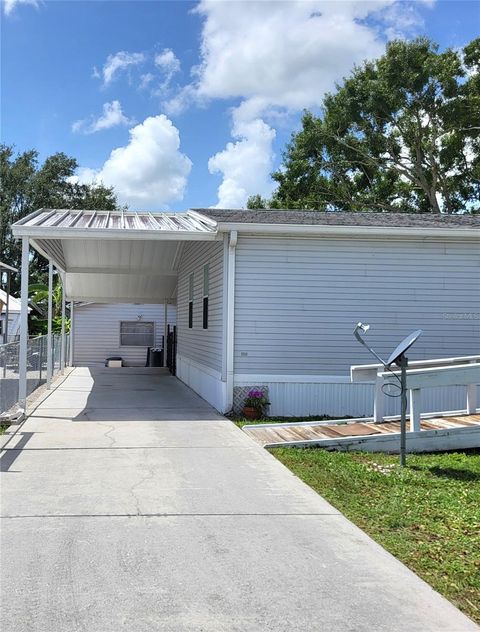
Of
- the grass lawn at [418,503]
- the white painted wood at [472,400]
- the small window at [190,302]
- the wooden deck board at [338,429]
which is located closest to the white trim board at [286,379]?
the wooden deck board at [338,429]

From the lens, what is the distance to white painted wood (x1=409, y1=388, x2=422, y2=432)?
7.36m

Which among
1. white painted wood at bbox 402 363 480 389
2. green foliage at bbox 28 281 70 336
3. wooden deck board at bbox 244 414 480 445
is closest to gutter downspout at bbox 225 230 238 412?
wooden deck board at bbox 244 414 480 445

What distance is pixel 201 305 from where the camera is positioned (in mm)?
13352

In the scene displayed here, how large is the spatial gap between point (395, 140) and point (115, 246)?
17659 millimetres

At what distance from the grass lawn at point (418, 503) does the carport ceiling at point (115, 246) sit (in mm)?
4564

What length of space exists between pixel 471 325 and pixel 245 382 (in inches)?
165

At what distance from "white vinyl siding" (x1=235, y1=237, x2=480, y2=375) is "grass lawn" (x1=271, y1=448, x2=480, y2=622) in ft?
9.96

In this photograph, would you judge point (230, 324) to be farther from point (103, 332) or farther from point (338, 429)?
point (103, 332)

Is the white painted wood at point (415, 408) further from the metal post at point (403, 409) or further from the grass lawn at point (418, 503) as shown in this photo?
the metal post at point (403, 409)

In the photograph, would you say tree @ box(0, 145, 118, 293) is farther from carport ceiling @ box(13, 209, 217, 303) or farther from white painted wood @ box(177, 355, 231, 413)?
white painted wood @ box(177, 355, 231, 413)

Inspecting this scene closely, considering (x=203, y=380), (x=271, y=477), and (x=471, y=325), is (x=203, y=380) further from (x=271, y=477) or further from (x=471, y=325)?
(x=271, y=477)

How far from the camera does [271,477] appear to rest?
6.13 m

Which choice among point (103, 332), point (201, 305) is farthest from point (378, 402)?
point (103, 332)

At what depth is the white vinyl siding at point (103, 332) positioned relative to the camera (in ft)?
85.5
